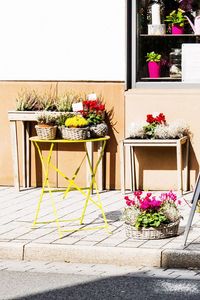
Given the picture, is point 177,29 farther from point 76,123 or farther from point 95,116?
point 76,123

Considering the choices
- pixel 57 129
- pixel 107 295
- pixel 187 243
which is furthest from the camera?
pixel 57 129

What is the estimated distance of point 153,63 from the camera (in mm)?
12695

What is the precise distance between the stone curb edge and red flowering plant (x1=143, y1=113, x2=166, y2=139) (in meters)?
3.37

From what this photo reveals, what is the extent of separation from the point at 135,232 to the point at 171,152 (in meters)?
3.17

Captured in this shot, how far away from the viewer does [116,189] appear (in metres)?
12.8

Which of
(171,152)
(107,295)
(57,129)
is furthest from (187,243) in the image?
(171,152)

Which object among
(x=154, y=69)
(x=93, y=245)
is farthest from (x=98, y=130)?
(x=93, y=245)

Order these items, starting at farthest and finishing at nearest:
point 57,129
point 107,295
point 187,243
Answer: point 57,129 → point 187,243 → point 107,295

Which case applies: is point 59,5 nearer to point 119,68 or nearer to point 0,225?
point 119,68

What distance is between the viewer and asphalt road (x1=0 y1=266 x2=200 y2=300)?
25.3ft

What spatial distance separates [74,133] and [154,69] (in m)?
2.87

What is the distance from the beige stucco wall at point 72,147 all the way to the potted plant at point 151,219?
124 inches

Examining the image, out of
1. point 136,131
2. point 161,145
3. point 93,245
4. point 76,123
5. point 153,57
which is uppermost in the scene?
point 153,57

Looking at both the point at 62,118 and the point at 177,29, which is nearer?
the point at 62,118
